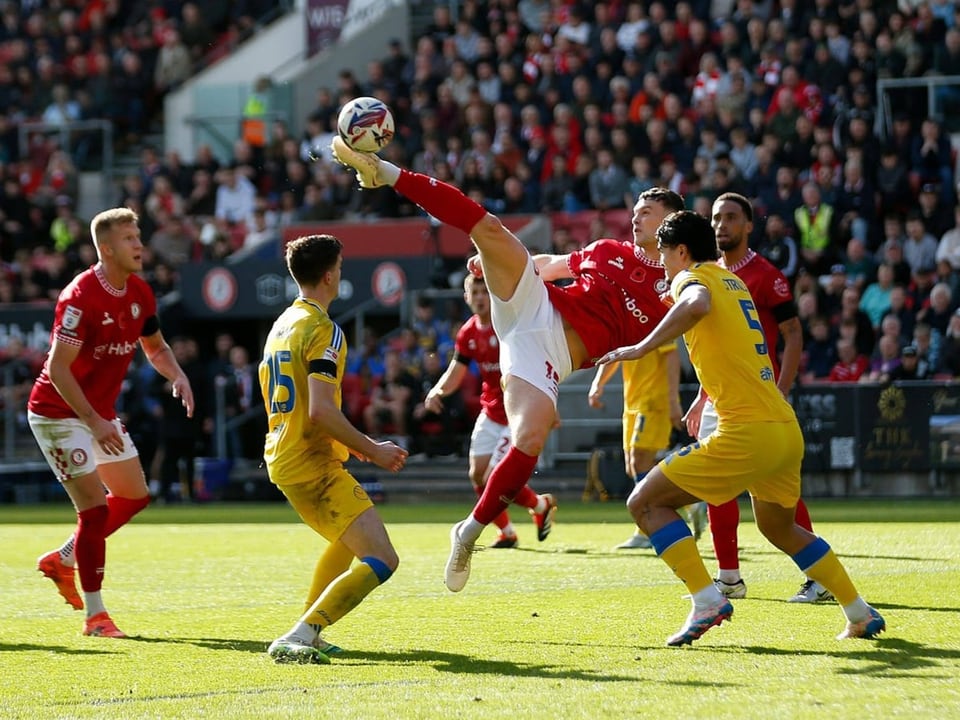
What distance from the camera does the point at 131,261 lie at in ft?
29.1

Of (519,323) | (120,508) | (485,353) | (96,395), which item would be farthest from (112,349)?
(485,353)

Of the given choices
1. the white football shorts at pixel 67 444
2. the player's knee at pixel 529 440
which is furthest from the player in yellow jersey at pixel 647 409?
the white football shorts at pixel 67 444

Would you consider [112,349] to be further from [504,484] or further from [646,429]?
[646,429]

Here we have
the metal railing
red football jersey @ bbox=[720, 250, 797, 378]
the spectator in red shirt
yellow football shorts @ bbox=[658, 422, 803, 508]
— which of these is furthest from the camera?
the metal railing

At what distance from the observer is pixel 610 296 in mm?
9086

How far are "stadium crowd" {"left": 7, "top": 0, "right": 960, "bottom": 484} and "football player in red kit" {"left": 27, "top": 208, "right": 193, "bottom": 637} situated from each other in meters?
11.6

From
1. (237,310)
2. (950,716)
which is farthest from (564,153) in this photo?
(950,716)

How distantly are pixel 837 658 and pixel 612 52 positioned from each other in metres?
18.9

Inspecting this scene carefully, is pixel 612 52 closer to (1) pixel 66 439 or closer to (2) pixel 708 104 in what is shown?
(2) pixel 708 104

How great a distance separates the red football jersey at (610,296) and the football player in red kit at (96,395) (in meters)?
2.27

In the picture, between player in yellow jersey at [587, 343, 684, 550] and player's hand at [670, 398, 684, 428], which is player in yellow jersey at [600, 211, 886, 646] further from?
player's hand at [670, 398, 684, 428]

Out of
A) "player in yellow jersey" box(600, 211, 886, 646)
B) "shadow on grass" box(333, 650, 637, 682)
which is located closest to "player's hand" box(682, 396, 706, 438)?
"player in yellow jersey" box(600, 211, 886, 646)

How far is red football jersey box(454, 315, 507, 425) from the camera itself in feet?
44.0

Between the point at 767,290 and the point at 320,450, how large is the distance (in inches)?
125
